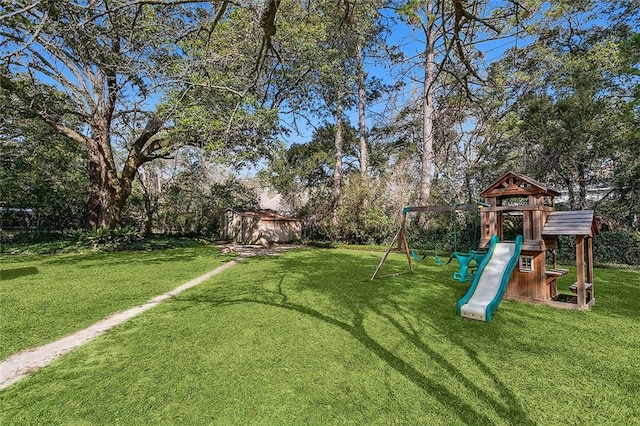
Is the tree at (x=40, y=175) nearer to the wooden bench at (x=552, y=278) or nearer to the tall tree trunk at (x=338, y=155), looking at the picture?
the tall tree trunk at (x=338, y=155)

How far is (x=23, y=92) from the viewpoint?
10.1 metres

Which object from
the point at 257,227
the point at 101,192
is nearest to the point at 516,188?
the point at 257,227

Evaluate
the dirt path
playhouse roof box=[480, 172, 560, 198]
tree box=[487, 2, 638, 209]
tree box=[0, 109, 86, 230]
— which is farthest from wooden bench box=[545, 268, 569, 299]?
tree box=[0, 109, 86, 230]

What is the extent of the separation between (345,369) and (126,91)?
11.2 meters

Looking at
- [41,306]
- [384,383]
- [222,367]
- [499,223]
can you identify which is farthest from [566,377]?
[41,306]

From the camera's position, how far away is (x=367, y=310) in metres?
4.86

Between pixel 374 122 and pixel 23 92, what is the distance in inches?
693

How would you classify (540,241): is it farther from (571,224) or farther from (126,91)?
(126,91)

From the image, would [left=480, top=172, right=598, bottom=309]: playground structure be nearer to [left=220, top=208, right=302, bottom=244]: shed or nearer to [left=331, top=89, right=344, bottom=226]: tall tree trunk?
[left=331, top=89, right=344, bottom=226]: tall tree trunk

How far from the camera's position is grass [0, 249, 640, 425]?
7.57 feet

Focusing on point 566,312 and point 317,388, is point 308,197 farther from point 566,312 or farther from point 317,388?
point 317,388

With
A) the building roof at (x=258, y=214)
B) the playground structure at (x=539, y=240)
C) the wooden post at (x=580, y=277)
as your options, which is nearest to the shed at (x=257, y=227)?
the building roof at (x=258, y=214)

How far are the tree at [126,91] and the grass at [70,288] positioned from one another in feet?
12.9

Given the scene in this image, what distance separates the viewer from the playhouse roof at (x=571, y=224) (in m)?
4.90
